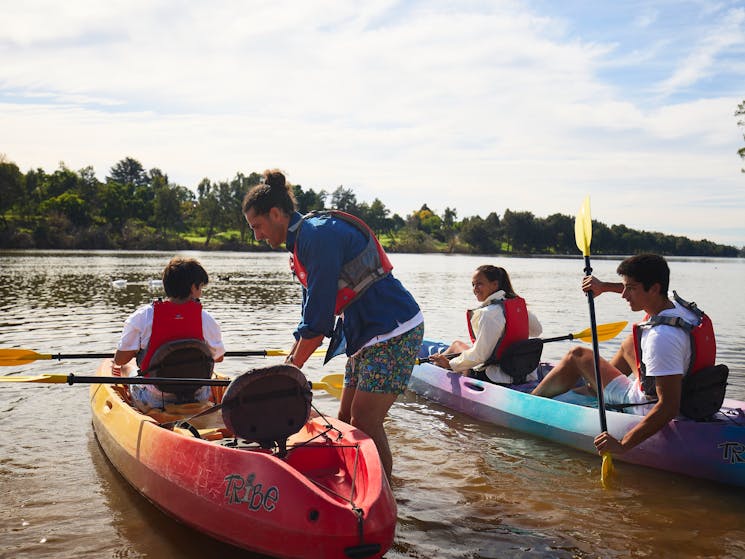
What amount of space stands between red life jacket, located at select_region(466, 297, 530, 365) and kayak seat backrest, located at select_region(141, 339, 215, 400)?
309 cm

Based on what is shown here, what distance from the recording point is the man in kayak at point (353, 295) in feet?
12.3

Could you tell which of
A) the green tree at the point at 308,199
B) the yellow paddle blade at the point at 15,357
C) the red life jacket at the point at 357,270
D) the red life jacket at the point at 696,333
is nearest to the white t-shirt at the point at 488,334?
the red life jacket at the point at 696,333

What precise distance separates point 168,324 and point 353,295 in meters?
Answer: 2.20

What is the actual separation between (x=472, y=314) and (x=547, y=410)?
140 cm

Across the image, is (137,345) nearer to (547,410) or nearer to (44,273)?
(547,410)

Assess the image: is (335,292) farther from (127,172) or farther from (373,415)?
(127,172)

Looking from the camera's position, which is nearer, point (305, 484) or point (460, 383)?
point (305, 484)

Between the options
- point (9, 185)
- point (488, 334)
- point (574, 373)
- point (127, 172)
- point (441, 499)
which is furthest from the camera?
point (127, 172)

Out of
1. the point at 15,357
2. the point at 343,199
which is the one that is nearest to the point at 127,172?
the point at 343,199

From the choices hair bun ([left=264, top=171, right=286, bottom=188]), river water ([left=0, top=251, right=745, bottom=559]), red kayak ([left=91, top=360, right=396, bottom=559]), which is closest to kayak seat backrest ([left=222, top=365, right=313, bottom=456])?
red kayak ([left=91, top=360, right=396, bottom=559])

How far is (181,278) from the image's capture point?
215 inches

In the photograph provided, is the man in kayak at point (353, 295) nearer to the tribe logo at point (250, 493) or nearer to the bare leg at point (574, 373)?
the tribe logo at point (250, 493)

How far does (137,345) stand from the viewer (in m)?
5.44

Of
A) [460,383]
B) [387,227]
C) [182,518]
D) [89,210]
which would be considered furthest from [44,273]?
[387,227]
